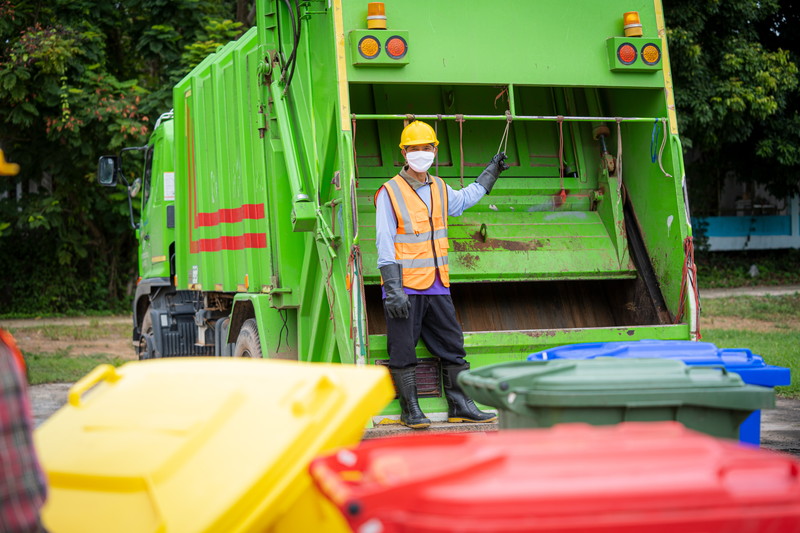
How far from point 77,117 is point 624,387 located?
13382 millimetres

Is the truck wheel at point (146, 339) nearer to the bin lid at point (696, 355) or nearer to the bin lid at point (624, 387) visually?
the bin lid at point (696, 355)

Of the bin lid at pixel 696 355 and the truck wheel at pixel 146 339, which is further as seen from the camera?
the truck wheel at pixel 146 339

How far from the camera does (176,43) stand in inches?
555

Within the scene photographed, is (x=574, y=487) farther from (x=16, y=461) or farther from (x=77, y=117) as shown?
(x=77, y=117)

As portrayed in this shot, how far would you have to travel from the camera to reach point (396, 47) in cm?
571

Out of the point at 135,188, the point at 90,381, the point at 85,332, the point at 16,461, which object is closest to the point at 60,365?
the point at 135,188

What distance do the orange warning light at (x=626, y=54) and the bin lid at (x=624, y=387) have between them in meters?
3.15

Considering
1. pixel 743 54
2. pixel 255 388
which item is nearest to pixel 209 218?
pixel 255 388

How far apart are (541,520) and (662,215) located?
4.33 meters

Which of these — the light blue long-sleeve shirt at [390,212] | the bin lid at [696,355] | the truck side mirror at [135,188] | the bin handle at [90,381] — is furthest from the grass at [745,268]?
the bin handle at [90,381]

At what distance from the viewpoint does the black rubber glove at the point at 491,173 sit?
19.8 ft

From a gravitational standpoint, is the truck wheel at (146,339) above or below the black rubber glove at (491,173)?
below

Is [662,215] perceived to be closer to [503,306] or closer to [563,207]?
[563,207]

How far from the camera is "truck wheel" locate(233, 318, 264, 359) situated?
6.68 m
